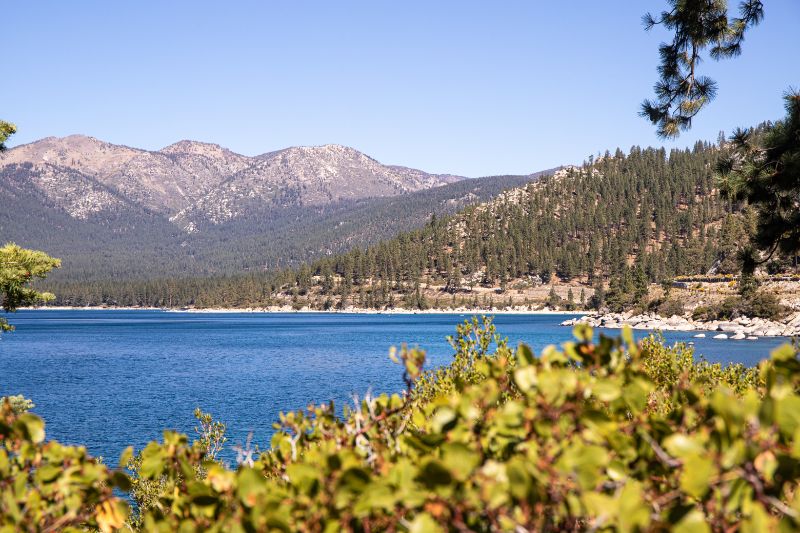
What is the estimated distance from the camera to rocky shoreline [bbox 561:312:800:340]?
87.0 meters

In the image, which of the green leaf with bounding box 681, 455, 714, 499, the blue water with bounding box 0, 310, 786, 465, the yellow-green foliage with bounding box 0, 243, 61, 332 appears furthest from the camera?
the blue water with bounding box 0, 310, 786, 465

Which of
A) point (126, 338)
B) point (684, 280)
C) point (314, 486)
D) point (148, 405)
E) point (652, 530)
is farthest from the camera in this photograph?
point (684, 280)

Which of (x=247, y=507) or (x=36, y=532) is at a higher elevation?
(x=247, y=507)

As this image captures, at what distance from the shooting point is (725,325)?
9994 centimetres

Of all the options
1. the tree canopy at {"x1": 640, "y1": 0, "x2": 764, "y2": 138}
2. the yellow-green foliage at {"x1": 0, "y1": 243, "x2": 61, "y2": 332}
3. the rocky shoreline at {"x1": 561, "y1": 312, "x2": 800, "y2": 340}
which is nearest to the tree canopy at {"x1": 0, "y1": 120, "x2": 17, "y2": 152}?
the yellow-green foliage at {"x1": 0, "y1": 243, "x2": 61, "y2": 332}

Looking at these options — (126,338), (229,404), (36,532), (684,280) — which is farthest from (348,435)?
(684,280)

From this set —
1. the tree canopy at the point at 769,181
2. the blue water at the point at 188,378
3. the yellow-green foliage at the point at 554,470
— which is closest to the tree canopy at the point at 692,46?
the tree canopy at the point at 769,181

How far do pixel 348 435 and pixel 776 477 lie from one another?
2.54m

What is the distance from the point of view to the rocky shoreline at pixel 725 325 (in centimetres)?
8700

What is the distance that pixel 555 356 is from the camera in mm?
3529

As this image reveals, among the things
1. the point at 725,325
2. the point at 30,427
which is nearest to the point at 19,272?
the point at 30,427

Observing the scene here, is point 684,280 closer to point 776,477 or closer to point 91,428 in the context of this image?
point 91,428

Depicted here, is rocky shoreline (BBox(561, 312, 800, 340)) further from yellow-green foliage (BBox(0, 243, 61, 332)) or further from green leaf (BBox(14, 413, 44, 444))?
green leaf (BBox(14, 413, 44, 444))

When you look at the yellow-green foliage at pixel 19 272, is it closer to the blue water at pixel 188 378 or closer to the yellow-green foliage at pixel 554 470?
the yellow-green foliage at pixel 554 470
